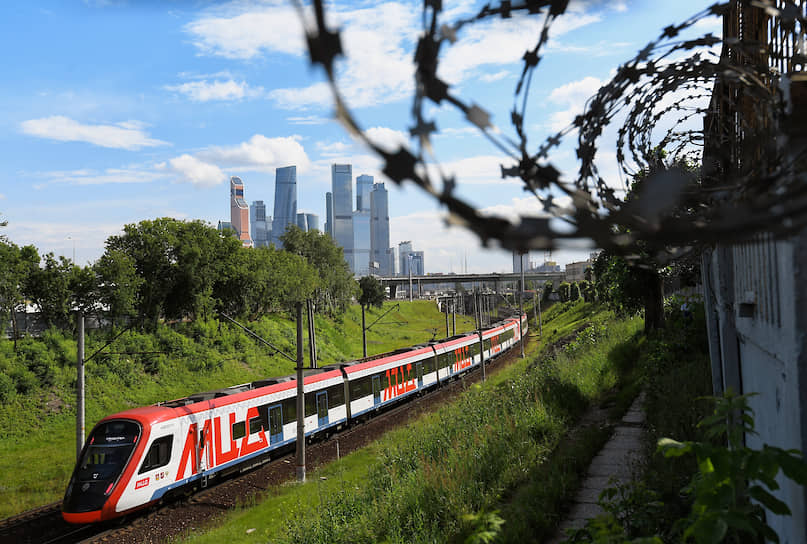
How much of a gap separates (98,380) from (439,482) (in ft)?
81.1

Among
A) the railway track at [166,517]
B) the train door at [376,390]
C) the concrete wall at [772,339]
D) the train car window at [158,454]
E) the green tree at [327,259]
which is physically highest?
the green tree at [327,259]

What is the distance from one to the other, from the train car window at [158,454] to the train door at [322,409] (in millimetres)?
6967

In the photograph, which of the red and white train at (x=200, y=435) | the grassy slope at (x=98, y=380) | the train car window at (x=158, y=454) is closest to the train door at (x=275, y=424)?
the red and white train at (x=200, y=435)

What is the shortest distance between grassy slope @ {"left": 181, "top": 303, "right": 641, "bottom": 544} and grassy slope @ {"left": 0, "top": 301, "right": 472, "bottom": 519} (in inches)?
324

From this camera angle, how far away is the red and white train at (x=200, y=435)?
42.5 feet

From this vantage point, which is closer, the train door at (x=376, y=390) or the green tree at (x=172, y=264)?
A: the train door at (x=376, y=390)

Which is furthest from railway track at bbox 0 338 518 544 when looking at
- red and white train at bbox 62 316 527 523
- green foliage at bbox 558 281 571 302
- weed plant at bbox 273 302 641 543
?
green foliage at bbox 558 281 571 302

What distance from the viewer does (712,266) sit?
8.38 meters

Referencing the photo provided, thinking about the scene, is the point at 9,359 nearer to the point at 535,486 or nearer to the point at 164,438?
the point at 164,438

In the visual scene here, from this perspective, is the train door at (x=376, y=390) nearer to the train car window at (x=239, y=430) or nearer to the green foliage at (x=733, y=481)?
the train car window at (x=239, y=430)

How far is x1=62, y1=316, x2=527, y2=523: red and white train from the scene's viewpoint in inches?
511

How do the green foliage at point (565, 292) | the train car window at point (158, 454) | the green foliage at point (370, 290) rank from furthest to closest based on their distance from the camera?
the green foliage at point (565, 292), the green foliage at point (370, 290), the train car window at point (158, 454)

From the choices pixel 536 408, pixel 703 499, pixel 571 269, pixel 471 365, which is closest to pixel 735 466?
pixel 703 499

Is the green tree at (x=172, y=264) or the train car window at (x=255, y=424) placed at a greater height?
the green tree at (x=172, y=264)
